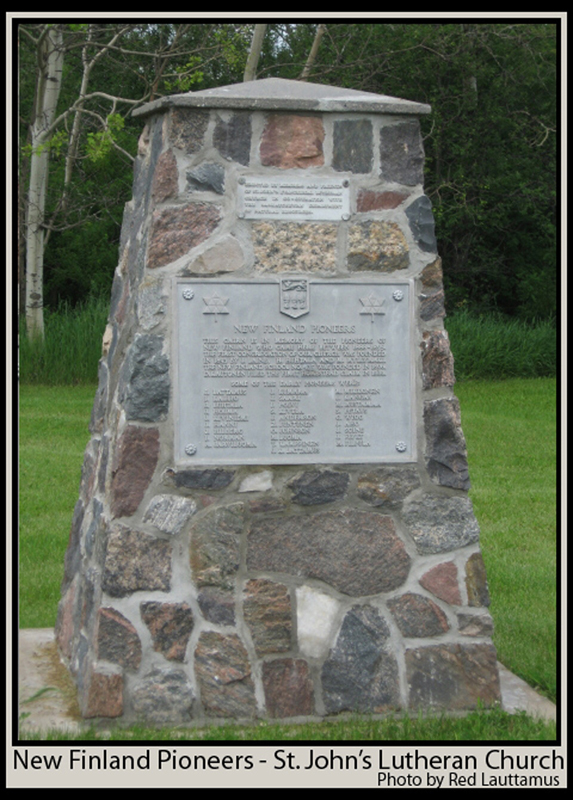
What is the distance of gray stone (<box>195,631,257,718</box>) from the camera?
4254 mm

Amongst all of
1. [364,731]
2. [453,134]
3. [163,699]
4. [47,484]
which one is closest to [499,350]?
[453,134]

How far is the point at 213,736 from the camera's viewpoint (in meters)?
4.09

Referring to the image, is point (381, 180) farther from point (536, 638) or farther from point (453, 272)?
point (453, 272)

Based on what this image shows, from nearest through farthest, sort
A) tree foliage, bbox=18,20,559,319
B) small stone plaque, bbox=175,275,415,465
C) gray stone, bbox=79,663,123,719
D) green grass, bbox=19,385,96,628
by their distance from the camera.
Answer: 1. gray stone, bbox=79,663,123,719
2. small stone plaque, bbox=175,275,415,465
3. green grass, bbox=19,385,96,628
4. tree foliage, bbox=18,20,559,319

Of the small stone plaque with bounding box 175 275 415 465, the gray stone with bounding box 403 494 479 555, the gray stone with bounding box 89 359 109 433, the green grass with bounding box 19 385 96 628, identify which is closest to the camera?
the small stone plaque with bounding box 175 275 415 465

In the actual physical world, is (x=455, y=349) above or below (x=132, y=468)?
above

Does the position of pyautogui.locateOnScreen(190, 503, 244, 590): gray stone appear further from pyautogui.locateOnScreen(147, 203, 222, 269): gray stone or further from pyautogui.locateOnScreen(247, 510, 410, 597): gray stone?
pyautogui.locateOnScreen(147, 203, 222, 269): gray stone

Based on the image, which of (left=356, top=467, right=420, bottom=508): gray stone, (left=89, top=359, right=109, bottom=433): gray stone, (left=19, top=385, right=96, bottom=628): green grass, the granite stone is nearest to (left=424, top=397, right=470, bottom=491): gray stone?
(left=356, top=467, right=420, bottom=508): gray stone

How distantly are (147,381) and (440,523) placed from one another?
137cm

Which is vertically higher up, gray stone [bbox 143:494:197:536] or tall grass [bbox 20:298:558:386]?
tall grass [bbox 20:298:558:386]

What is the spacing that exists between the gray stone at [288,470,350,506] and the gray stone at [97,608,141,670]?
851mm

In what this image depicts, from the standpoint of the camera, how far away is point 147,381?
4266 mm

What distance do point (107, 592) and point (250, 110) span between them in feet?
6.72

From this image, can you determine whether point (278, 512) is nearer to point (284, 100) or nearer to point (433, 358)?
point (433, 358)
